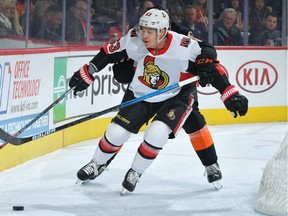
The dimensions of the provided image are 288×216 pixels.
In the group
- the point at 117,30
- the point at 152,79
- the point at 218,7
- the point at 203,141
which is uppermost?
the point at 218,7

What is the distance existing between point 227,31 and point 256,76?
53 centimetres

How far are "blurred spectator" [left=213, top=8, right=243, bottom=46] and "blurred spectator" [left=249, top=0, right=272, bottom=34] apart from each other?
0.55ft

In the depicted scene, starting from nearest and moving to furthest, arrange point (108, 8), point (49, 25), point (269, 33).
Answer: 1. point (49, 25)
2. point (108, 8)
3. point (269, 33)

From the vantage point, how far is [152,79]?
538 cm

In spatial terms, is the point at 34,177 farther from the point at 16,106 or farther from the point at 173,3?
the point at 173,3

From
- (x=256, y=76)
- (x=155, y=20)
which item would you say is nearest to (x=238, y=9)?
(x=256, y=76)

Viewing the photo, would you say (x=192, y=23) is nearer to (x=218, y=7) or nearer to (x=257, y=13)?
(x=218, y=7)

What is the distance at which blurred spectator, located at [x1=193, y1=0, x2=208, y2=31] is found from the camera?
29.9ft

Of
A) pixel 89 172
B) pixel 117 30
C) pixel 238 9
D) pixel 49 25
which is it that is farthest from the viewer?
pixel 238 9

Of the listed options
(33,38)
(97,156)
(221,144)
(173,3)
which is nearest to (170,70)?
(97,156)

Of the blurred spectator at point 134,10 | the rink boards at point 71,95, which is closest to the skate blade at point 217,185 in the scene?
the rink boards at point 71,95

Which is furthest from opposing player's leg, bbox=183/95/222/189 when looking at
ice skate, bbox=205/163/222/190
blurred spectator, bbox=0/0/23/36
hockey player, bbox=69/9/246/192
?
blurred spectator, bbox=0/0/23/36

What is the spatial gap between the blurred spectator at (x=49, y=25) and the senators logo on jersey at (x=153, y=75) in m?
1.65

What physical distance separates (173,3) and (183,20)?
0.70 ft
